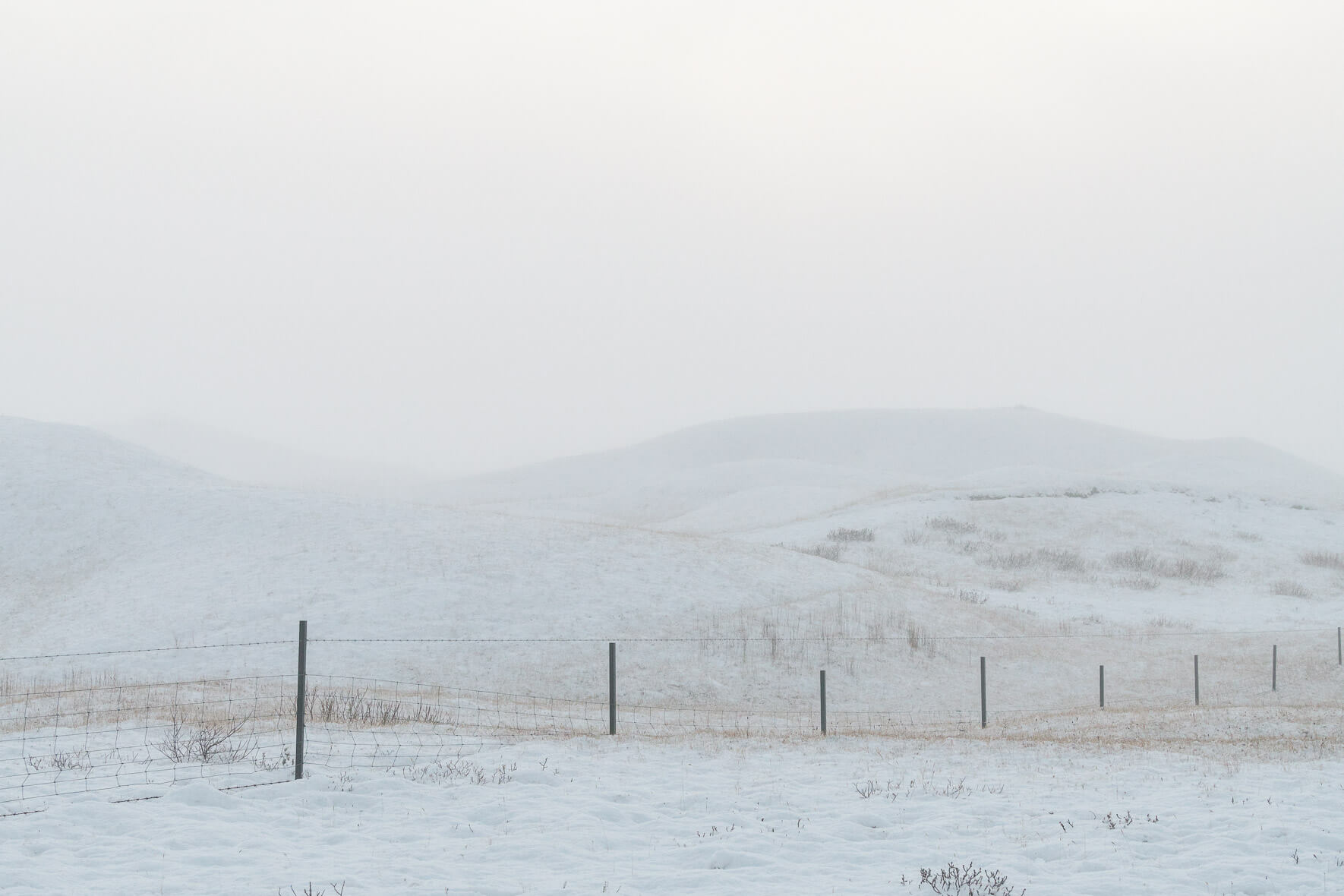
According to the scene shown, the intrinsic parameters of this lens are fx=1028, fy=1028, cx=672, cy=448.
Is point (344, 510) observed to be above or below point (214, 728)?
above

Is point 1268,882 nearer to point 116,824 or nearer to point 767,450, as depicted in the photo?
point 116,824

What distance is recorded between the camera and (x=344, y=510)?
1619 inches

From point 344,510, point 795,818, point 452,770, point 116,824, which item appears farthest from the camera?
point 344,510

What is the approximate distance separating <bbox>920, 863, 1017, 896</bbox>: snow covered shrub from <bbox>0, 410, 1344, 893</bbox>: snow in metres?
0.34

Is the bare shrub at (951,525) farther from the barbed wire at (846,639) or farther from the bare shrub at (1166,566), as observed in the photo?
the barbed wire at (846,639)

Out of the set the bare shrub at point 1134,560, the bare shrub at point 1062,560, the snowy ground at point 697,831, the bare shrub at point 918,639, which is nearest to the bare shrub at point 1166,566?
the bare shrub at point 1134,560

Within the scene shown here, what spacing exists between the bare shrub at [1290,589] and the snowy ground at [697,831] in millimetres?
37541

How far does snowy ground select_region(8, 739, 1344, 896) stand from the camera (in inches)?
365

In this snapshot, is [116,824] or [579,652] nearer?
[116,824]

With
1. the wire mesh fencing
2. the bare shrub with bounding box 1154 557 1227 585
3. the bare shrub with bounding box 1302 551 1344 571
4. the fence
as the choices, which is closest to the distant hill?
the bare shrub with bounding box 1302 551 1344 571

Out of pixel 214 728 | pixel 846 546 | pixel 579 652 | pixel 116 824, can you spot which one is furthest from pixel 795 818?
pixel 846 546

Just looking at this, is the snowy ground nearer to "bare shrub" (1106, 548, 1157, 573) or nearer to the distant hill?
"bare shrub" (1106, 548, 1157, 573)

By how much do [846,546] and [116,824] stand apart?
4432 cm

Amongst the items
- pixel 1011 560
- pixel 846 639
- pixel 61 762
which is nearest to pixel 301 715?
pixel 61 762
